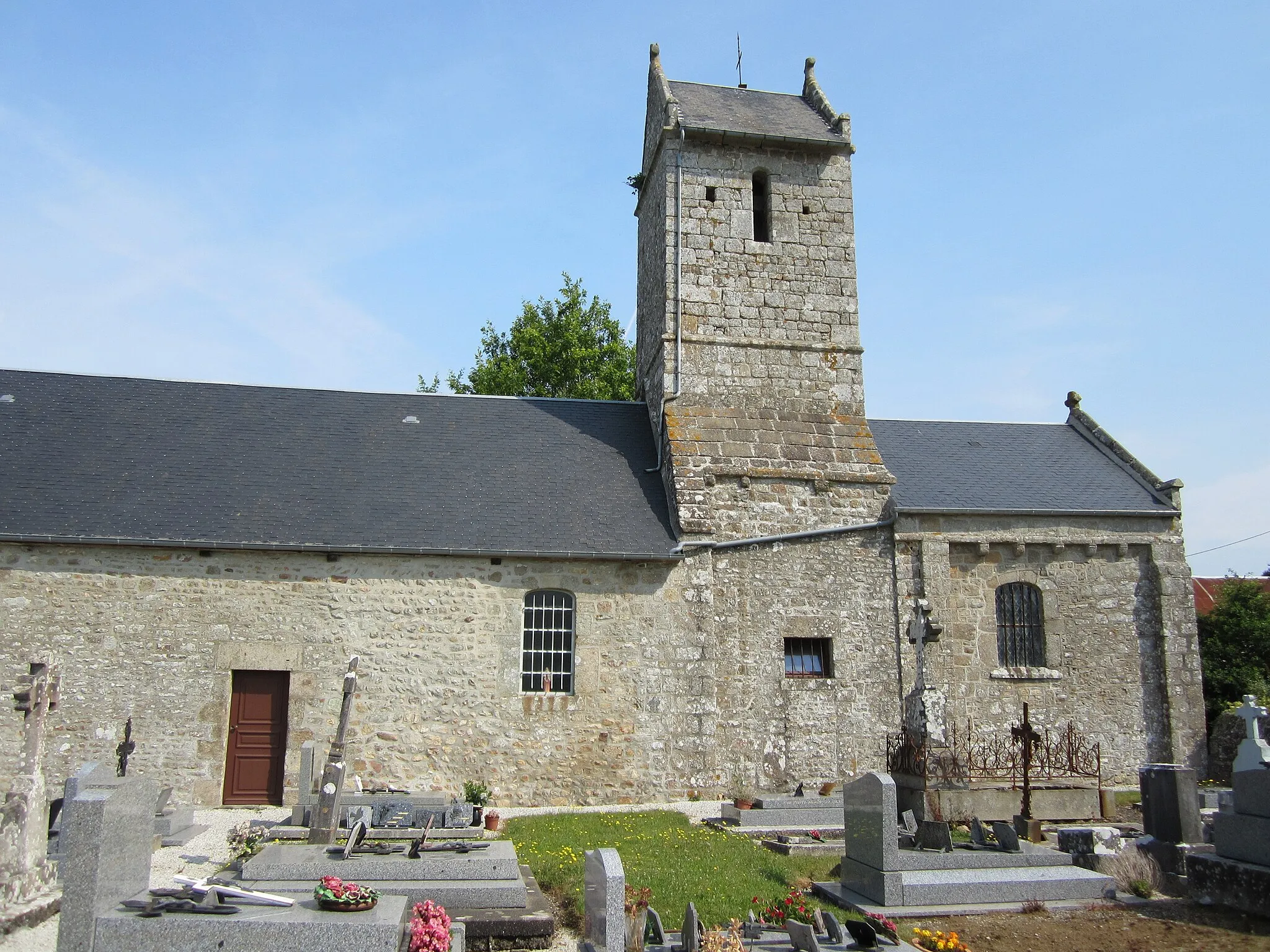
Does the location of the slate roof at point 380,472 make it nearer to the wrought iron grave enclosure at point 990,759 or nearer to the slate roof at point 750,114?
the wrought iron grave enclosure at point 990,759

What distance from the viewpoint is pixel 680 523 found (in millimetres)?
15055

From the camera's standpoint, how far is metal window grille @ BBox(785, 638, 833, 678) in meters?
15.1

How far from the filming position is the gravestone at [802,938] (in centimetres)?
638

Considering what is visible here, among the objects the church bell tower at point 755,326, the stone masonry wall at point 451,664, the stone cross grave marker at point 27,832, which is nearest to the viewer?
the stone cross grave marker at point 27,832

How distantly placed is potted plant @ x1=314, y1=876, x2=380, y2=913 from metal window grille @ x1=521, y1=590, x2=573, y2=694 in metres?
8.19

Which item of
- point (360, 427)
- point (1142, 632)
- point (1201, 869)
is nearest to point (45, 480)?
point (360, 427)

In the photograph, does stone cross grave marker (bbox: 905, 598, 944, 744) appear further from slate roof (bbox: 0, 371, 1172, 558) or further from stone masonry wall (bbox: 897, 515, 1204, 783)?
slate roof (bbox: 0, 371, 1172, 558)

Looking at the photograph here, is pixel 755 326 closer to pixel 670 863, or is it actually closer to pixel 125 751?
pixel 670 863

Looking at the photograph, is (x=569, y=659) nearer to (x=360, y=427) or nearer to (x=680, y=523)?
(x=680, y=523)

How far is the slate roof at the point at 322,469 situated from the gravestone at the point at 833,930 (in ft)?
26.5

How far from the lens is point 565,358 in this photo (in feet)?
90.5

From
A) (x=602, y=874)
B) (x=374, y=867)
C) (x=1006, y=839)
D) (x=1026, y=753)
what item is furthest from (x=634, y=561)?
(x=602, y=874)

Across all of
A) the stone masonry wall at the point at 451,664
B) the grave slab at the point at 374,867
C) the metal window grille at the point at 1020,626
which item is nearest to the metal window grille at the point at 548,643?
the stone masonry wall at the point at 451,664

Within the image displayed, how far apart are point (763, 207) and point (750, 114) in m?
1.95
